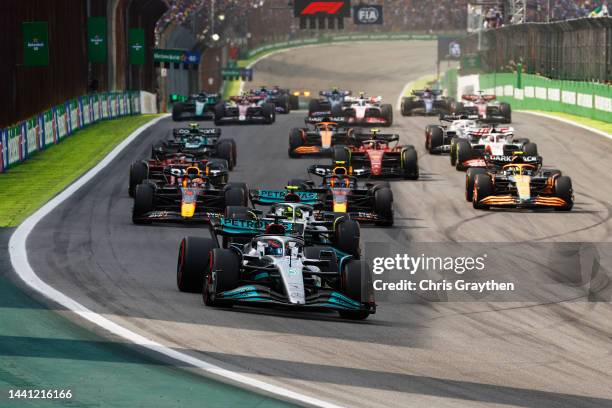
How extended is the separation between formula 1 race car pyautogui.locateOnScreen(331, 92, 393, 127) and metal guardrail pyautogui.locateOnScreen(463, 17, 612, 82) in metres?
8.97

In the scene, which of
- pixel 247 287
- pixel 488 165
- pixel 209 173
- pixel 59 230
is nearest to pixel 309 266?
pixel 247 287

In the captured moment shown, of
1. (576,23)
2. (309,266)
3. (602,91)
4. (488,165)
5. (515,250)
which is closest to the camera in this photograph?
(309,266)

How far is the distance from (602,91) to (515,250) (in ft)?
97.3

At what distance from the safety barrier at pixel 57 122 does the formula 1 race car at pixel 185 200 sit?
10.2 metres

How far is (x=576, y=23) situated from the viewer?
59.0 metres

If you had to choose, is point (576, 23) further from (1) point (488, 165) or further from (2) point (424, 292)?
(2) point (424, 292)

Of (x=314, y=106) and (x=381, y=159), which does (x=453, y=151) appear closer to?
(x=381, y=159)

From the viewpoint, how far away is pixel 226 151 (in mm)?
36656

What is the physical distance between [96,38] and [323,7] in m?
29.7

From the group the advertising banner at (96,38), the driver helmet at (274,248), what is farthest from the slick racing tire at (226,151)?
the advertising banner at (96,38)

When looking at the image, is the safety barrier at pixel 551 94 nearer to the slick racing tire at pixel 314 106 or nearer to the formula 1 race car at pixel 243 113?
the slick racing tire at pixel 314 106

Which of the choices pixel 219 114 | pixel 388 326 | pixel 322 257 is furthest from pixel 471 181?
pixel 219 114

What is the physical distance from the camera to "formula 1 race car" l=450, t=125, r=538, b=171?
35.8 m

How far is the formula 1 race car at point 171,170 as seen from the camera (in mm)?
28883
